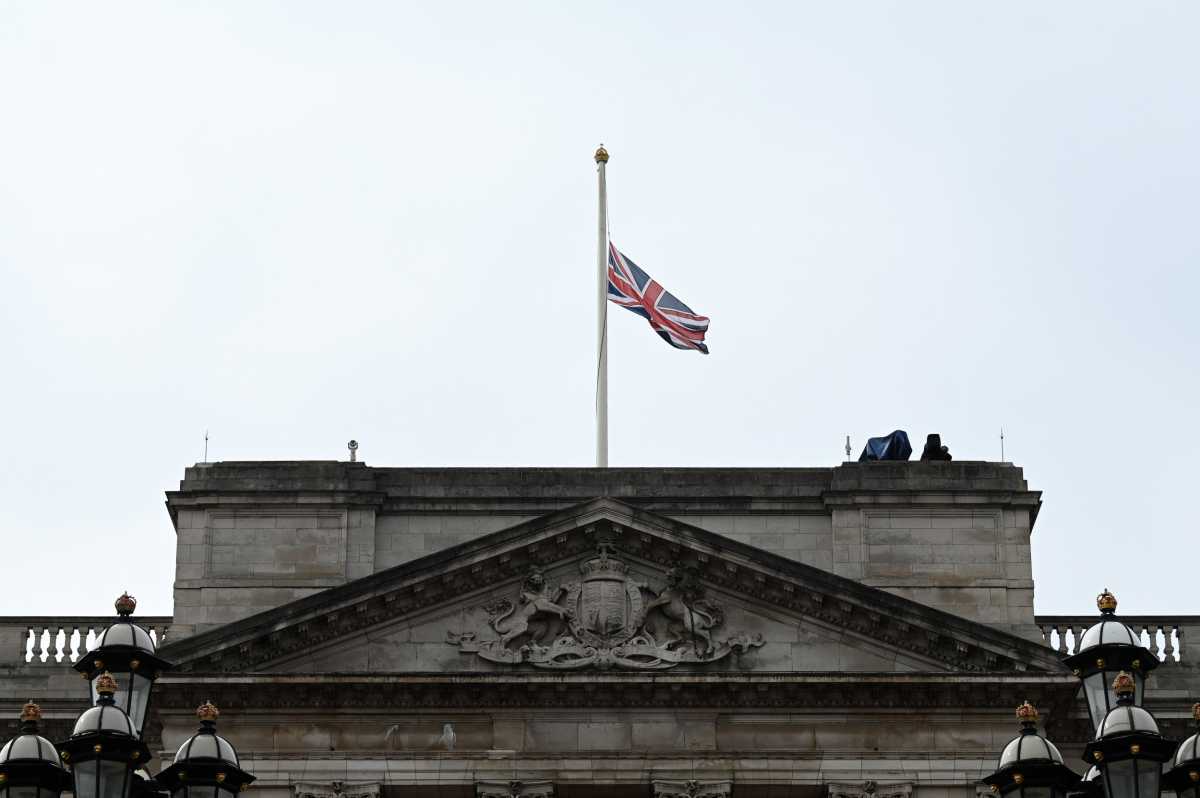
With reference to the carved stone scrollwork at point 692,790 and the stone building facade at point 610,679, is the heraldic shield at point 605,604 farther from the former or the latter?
the carved stone scrollwork at point 692,790

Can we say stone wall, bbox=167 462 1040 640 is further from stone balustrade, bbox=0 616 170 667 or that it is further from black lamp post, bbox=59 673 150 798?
black lamp post, bbox=59 673 150 798

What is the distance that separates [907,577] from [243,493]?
44.2ft

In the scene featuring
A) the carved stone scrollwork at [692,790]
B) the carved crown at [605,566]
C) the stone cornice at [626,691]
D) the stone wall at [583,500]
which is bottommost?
the carved stone scrollwork at [692,790]

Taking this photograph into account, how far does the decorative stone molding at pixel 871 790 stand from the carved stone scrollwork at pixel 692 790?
1.97 metres

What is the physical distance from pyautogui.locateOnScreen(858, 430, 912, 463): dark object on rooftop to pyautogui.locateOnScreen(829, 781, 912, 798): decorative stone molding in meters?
8.88

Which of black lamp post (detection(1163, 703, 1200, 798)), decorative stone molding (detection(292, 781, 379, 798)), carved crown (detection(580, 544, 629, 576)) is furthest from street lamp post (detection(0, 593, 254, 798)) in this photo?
carved crown (detection(580, 544, 629, 576))

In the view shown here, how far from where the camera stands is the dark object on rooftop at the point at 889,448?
5903 cm

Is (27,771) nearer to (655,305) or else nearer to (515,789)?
(515,789)

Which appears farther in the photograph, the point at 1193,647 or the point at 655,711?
the point at 1193,647

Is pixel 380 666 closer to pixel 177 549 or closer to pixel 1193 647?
pixel 177 549

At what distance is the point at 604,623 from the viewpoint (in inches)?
2089

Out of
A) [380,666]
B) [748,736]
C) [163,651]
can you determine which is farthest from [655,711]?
[163,651]

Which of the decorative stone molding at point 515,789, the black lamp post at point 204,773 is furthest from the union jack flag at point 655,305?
the black lamp post at point 204,773

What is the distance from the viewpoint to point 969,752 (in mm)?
52562
